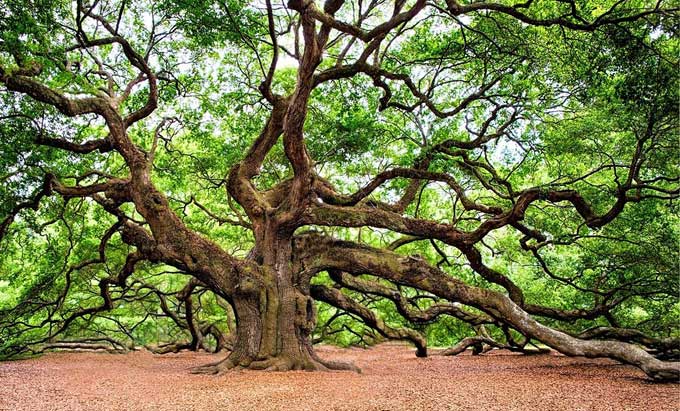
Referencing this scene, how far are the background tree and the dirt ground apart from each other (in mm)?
725

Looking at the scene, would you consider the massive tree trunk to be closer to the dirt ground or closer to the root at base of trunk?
the root at base of trunk

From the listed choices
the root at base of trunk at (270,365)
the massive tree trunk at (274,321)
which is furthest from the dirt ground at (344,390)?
the massive tree trunk at (274,321)

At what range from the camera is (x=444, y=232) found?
8094 millimetres

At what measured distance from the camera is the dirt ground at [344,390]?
14.6 feet

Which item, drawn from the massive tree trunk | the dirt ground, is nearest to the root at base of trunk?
the massive tree trunk

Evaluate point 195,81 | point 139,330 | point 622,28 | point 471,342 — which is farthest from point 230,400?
point 139,330

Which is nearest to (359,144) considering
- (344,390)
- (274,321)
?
(274,321)

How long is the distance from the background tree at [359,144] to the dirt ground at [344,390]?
0.72m

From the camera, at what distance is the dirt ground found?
14.6 ft

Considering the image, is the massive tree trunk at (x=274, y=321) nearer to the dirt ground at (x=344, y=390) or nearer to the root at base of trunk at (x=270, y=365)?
the root at base of trunk at (x=270, y=365)

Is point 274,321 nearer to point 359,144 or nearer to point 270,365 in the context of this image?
point 270,365

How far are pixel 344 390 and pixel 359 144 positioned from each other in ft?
17.3

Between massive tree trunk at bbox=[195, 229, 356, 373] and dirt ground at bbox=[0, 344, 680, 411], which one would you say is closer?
dirt ground at bbox=[0, 344, 680, 411]

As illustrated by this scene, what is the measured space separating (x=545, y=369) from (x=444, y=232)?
285 cm
